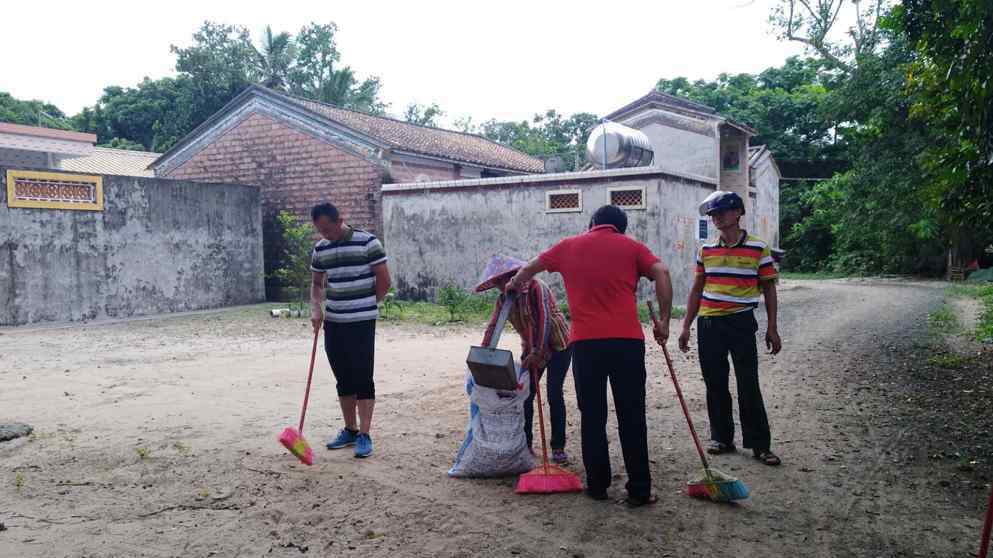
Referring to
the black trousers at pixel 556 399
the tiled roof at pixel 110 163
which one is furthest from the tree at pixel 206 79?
the black trousers at pixel 556 399

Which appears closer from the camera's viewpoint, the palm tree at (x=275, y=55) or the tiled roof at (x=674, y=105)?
the tiled roof at (x=674, y=105)

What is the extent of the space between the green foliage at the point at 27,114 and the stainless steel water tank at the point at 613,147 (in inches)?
1006

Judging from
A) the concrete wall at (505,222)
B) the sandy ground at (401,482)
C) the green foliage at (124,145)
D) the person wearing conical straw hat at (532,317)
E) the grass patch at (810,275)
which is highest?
the green foliage at (124,145)

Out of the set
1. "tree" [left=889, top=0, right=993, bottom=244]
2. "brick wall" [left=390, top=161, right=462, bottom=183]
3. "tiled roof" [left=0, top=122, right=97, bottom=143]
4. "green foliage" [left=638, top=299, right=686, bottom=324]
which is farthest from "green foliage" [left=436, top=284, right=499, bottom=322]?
"tiled roof" [left=0, top=122, right=97, bottom=143]

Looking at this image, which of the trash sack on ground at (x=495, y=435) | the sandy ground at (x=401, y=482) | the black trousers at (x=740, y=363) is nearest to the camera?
the sandy ground at (x=401, y=482)

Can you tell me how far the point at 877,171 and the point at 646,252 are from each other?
481 inches

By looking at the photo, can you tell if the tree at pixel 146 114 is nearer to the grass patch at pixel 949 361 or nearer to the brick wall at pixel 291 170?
the brick wall at pixel 291 170

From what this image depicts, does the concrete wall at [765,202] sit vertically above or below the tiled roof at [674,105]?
below

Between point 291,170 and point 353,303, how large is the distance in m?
14.4

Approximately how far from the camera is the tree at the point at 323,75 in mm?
35781

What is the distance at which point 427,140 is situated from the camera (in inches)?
830

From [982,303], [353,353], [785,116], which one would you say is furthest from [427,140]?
[785,116]

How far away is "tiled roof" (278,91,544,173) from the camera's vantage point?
60.0 feet

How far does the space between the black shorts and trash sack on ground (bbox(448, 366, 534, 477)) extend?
83cm
